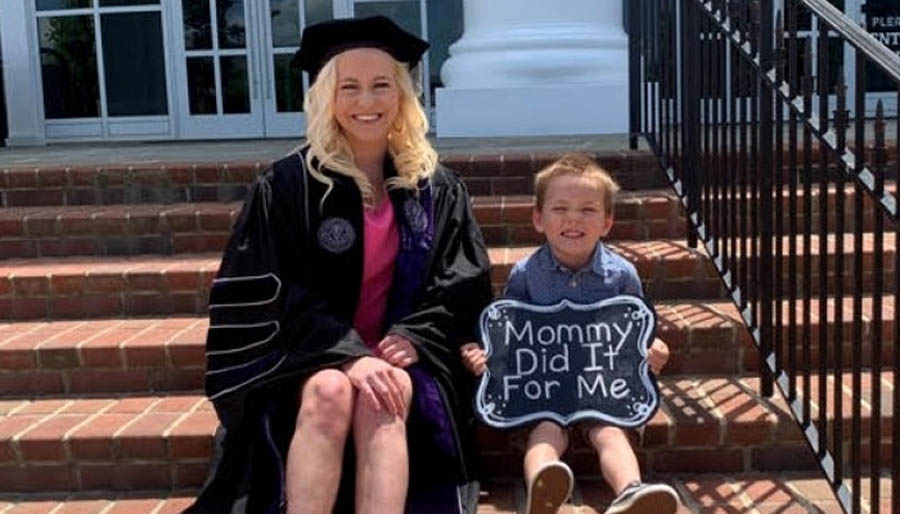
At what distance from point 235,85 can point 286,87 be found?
1.48 feet

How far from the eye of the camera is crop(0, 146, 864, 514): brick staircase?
2951 millimetres

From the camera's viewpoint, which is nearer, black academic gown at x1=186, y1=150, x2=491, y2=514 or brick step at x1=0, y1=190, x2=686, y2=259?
black academic gown at x1=186, y1=150, x2=491, y2=514

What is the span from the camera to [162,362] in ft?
11.0

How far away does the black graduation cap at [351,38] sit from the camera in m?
2.67

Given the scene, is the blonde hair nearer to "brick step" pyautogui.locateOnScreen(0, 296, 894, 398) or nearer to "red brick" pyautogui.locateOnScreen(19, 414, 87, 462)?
"brick step" pyautogui.locateOnScreen(0, 296, 894, 398)

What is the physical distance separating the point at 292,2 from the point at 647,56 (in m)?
4.86

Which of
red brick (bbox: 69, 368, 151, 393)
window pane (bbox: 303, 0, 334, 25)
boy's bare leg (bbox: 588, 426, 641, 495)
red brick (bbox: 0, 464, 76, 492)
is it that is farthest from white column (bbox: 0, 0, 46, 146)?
boy's bare leg (bbox: 588, 426, 641, 495)

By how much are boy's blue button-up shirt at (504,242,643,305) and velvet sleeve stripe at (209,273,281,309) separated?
675mm

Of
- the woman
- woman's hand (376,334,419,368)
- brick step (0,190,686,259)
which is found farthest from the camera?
brick step (0,190,686,259)

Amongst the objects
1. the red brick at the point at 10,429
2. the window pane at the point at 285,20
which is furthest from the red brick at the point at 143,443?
the window pane at the point at 285,20

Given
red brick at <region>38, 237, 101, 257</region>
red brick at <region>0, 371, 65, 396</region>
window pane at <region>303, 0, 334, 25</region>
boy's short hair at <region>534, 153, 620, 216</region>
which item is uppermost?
window pane at <region>303, 0, 334, 25</region>

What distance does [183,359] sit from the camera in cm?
335

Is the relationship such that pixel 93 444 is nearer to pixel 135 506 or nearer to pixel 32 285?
pixel 135 506

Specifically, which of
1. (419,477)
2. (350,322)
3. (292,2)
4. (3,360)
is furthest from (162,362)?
(292,2)
